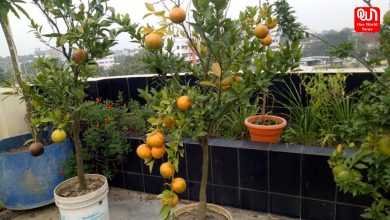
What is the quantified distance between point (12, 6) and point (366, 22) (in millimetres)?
2042

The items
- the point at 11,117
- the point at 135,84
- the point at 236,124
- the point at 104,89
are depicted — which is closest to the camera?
the point at 236,124

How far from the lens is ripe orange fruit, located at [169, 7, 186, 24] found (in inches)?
41.2

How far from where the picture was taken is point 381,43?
3.87ft

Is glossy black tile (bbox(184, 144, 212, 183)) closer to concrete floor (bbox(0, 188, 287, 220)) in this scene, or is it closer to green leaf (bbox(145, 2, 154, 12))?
concrete floor (bbox(0, 188, 287, 220))

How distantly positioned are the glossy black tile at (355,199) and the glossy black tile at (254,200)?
51 cm

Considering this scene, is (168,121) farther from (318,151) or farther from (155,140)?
(318,151)

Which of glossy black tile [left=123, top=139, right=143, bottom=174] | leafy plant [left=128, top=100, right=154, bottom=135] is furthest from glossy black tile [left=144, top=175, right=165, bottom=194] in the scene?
leafy plant [left=128, top=100, right=154, bottom=135]

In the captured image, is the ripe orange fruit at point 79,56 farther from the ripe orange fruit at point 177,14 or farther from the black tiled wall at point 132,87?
the black tiled wall at point 132,87

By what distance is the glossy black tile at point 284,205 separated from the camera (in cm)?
216

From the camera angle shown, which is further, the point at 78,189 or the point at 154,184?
the point at 154,184

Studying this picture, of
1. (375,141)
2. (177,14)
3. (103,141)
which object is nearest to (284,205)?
(375,141)

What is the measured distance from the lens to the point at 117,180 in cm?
280

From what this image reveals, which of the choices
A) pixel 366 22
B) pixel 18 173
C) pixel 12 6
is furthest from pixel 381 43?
pixel 18 173

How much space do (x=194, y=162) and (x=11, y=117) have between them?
190 centimetres
